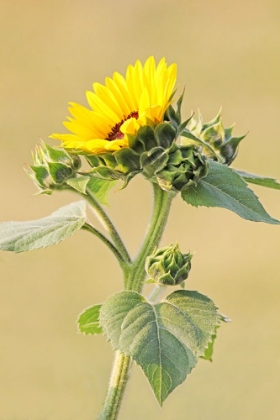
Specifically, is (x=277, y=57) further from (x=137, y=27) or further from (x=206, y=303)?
(x=206, y=303)

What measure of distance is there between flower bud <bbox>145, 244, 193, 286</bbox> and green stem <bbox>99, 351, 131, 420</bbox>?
0.08 meters

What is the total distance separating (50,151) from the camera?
679 millimetres

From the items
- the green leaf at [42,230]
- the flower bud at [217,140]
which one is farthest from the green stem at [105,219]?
the flower bud at [217,140]

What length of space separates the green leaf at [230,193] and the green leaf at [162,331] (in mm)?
86

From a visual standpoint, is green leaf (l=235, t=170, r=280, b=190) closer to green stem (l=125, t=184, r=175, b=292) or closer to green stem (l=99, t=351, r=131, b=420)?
green stem (l=125, t=184, r=175, b=292)

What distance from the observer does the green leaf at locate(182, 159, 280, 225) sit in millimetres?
655

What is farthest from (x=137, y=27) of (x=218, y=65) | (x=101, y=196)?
(x=101, y=196)

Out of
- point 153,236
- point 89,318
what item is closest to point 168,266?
point 153,236

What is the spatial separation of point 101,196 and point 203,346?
229 millimetres

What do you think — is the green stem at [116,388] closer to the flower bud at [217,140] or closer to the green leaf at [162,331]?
the green leaf at [162,331]

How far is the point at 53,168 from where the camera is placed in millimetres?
677

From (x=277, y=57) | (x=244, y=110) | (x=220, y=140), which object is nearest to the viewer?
(x=220, y=140)

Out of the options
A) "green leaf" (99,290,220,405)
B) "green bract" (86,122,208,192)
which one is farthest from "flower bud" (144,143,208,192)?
"green leaf" (99,290,220,405)

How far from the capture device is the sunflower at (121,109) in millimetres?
625
